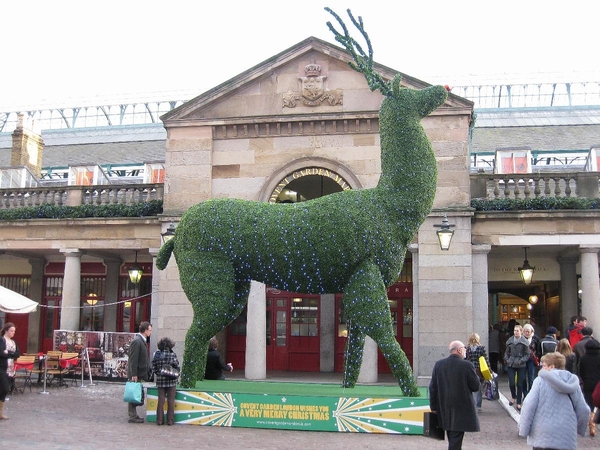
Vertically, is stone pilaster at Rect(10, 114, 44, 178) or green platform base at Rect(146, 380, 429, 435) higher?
stone pilaster at Rect(10, 114, 44, 178)

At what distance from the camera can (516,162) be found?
70.1 feet

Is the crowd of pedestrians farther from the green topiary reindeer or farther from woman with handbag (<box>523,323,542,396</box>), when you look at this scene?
the green topiary reindeer

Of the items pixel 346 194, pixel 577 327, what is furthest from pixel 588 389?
pixel 346 194

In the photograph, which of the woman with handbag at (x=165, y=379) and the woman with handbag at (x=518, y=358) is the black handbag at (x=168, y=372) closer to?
the woman with handbag at (x=165, y=379)

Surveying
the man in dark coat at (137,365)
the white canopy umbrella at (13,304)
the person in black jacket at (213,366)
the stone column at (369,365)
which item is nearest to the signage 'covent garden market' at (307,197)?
the stone column at (369,365)

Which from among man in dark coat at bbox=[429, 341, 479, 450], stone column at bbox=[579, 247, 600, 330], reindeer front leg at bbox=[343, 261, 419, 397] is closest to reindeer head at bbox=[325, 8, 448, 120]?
reindeer front leg at bbox=[343, 261, 419, 397]

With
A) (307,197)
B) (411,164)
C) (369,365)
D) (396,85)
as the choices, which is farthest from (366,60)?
(307,197)

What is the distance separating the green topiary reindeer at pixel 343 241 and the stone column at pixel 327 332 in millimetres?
9939

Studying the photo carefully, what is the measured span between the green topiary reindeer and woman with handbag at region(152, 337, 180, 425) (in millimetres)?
317

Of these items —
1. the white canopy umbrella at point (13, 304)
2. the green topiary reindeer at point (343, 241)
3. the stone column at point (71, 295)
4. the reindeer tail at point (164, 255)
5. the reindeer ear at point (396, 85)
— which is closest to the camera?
the green topiary reindeer at point (343, 241)

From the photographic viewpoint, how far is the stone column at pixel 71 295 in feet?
61.0

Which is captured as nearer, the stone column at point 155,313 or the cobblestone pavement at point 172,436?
the cobblestone pavement at point 172,436

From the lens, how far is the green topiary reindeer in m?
9.95

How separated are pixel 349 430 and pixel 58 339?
415 inches
